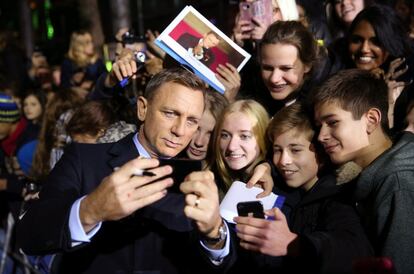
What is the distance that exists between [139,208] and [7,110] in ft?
14.9

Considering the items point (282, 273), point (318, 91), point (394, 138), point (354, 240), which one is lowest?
point (282, 273)

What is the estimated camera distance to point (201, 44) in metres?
3.97

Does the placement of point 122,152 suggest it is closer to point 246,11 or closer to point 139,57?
point 139,57

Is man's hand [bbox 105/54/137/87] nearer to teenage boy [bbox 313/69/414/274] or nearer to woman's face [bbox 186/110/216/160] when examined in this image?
woman's face [bbox 186/110/216/160]

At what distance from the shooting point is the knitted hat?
21.3 feet

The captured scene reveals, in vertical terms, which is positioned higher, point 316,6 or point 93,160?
point 316,6

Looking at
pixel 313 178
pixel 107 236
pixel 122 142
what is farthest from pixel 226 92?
pixel 107 236

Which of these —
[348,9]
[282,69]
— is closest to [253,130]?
[282,69]

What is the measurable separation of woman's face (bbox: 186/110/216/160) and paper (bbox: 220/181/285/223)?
0.69 metres

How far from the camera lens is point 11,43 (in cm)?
1145

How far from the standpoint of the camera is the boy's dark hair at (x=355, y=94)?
10.3 ft

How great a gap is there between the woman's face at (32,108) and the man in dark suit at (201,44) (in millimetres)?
4680

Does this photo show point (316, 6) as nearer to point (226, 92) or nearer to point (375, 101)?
point (226, 92)

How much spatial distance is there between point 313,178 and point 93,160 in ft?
3.91
